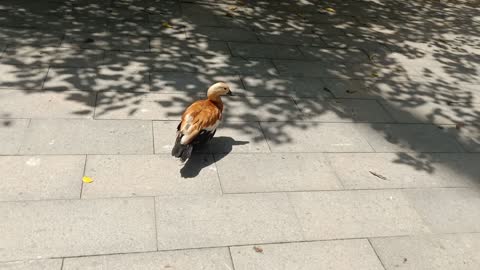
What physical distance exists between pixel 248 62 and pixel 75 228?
4700mm

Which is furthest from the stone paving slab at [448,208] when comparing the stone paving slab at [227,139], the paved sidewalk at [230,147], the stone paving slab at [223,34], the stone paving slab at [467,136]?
the stone paving slab at [223,34]

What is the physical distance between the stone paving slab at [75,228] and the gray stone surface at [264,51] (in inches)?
177

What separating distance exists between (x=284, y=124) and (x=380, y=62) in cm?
A: 357

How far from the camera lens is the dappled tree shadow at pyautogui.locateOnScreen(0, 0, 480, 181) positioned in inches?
245

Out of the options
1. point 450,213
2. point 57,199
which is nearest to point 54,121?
point 57,199

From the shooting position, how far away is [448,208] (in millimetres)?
5004

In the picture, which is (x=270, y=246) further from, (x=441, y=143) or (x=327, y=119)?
(x=441, y=143)

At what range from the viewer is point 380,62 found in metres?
8.58

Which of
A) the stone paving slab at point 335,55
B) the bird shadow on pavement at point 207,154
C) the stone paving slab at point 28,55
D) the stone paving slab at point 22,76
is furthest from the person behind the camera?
the stone paving slab at point 335,55

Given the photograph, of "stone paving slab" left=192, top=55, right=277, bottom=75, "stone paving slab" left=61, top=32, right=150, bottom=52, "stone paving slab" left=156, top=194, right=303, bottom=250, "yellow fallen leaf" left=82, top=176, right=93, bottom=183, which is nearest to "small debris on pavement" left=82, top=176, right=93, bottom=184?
"yellow fallen leaf" left=82, top=176, right=93, bottom=183

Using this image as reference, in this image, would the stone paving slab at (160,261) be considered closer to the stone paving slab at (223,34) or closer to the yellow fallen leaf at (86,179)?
the yellow fallen leaf at (86,179)

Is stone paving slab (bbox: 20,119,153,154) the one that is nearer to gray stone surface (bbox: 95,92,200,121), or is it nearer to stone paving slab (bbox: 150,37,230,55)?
gray stone surface (bbox: 95,92,200,121)

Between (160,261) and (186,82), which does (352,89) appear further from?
(160,261)

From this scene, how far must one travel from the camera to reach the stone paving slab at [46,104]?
5461 millimetres
